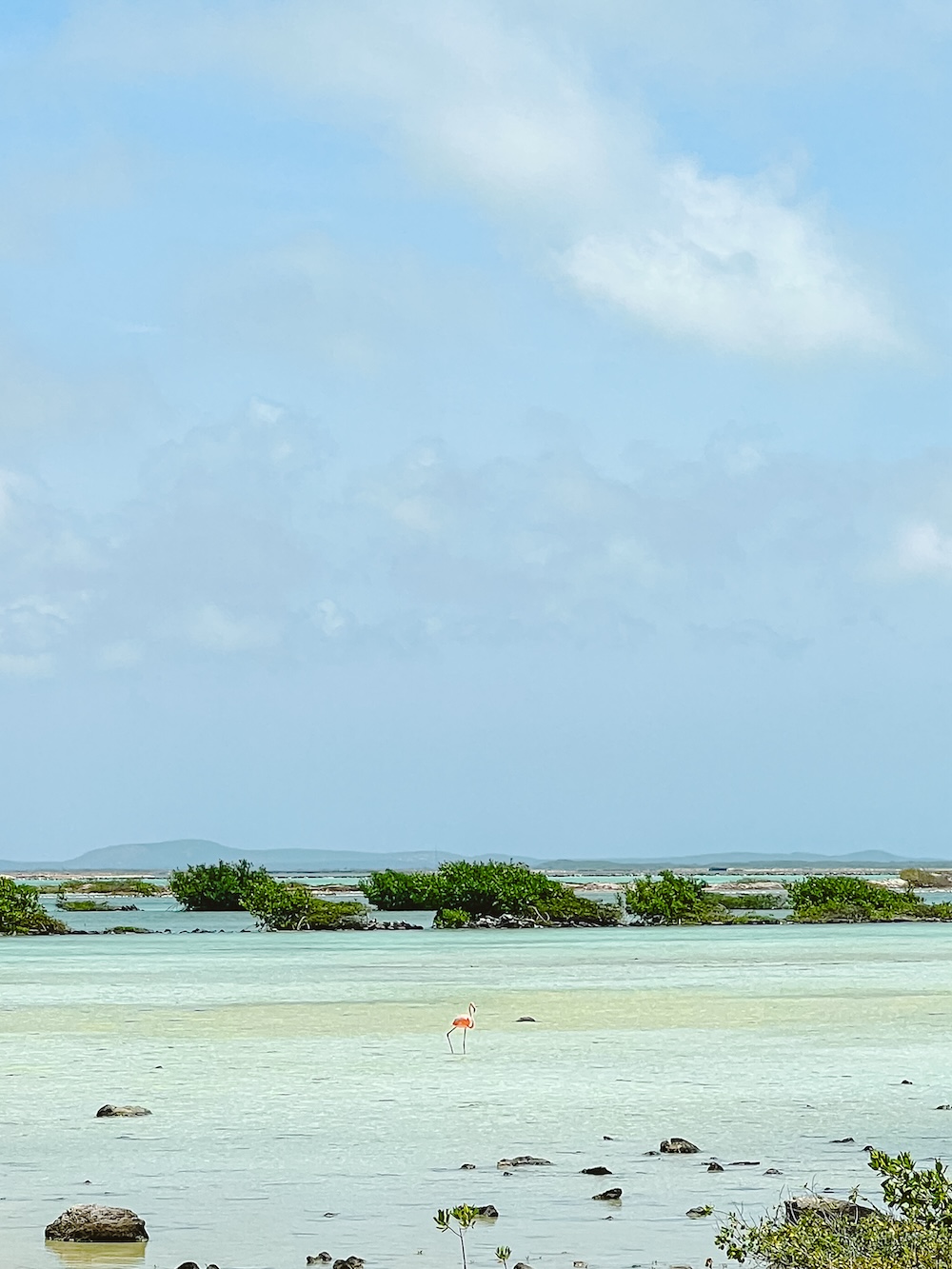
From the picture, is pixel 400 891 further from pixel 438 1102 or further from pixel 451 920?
pixel 438 1102

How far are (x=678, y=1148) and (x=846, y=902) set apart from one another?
59.9 meters

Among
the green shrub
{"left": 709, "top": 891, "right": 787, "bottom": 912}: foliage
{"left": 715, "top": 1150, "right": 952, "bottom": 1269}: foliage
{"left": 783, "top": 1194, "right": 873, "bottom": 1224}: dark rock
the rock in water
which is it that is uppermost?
the green shrub

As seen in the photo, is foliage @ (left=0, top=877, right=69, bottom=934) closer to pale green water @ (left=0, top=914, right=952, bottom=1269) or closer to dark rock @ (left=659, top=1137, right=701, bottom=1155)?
pale green water @ (left=0, top=914, right=952, bottom=1269)

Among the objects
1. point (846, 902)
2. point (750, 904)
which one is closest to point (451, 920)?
point (846, 902)

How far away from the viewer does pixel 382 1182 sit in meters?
13.3

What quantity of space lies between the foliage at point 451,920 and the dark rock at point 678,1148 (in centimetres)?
5254

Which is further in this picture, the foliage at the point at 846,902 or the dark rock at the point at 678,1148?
the foliage at the point at 846,902

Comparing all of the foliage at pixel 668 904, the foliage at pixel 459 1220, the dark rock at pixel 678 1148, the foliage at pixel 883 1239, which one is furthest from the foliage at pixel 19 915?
the foliage at pixel 883 1239

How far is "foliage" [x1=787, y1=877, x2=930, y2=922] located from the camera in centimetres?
7150

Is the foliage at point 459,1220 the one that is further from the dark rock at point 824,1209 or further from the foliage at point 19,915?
the foliage at point 19,915

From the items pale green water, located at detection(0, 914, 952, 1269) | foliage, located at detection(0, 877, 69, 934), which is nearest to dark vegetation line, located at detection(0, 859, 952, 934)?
foliage, located at detection(0, 877, 69, 934)

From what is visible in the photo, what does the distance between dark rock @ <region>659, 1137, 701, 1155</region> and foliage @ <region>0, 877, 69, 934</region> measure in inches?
2074

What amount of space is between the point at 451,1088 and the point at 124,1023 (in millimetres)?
10469

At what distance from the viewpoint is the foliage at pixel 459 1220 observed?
345 inches
